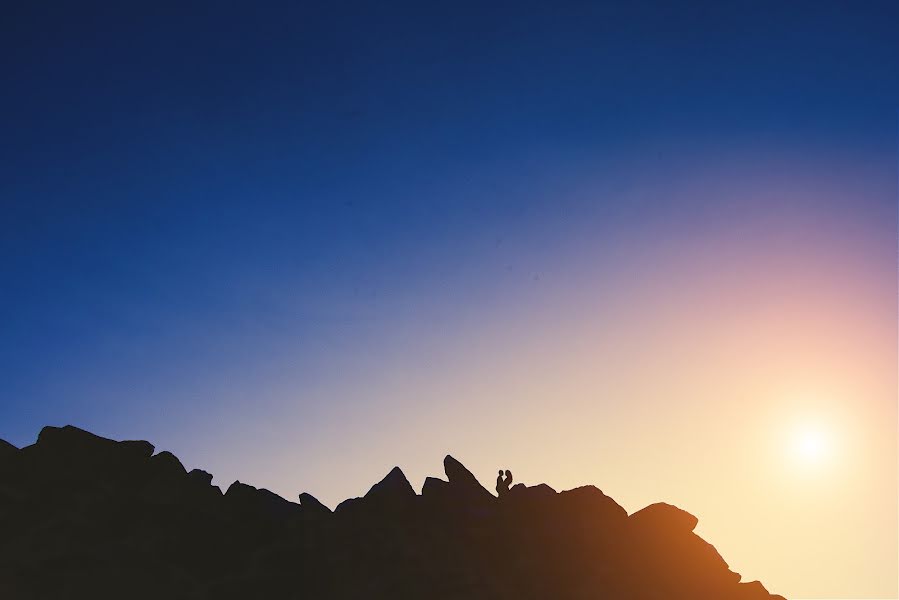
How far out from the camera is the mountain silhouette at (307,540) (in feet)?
111

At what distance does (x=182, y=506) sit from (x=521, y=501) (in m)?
19.9

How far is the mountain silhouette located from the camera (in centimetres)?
3378

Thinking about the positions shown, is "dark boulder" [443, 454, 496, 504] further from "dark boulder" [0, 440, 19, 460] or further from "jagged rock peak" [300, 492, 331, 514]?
"dark boulder" [0, 440, 19, 460]

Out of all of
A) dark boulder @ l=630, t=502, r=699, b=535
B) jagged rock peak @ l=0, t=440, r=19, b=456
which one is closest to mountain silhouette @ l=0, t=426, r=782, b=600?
jagged rock peak @ l=0, t=440, r=19, b=456

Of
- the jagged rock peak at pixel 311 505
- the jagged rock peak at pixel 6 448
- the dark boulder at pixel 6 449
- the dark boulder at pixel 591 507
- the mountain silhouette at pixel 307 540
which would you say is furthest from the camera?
the dark boulder at pixel 591 507

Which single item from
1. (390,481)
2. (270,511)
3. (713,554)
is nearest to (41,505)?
(270,511)

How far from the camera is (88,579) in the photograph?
32.6 metres

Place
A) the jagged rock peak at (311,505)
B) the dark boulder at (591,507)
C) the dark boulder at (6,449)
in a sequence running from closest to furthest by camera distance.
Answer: the dark boulder at (6,449), the jagged rock peak at (311,505), the dark boulder at (591,507)

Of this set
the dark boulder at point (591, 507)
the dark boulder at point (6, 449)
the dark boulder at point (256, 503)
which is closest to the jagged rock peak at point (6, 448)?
the dark boulder at point (6, 449)

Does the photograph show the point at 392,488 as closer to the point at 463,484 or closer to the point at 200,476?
the point at 463,484

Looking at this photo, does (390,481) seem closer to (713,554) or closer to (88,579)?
(88,579)

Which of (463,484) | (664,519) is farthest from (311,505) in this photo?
(664,519)

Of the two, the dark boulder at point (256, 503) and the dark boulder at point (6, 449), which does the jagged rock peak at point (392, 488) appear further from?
the dark boulder at point (6, 449)

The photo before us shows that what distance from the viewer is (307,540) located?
3772 cm
